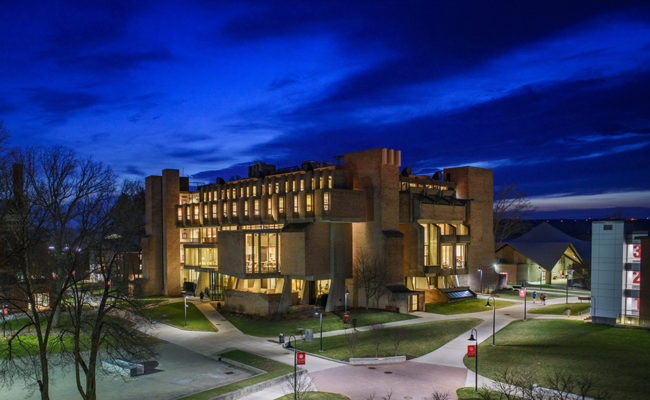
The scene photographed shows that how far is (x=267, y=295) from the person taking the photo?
5369cm

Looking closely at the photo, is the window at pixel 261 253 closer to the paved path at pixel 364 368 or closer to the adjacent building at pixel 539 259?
the paved path at pixel 364 368

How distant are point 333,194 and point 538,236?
175 feet

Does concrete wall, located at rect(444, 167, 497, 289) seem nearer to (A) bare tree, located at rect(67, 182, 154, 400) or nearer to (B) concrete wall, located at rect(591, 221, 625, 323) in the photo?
(B) concrete wall, located at rect(591, 221, 625, 323)

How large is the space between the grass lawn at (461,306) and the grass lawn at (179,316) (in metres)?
24.8

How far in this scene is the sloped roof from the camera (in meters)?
81.9

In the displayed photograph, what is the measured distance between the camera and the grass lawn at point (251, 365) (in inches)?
1088

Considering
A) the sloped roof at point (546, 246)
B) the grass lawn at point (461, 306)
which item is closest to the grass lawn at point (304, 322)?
the grass lawn at point (461, 306)

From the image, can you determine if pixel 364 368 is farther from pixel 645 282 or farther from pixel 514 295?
pixel 514 295

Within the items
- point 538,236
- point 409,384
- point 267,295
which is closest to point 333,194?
point 267,295

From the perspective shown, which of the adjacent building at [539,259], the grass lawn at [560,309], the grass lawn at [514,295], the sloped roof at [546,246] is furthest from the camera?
the sloped roof at [546,246]

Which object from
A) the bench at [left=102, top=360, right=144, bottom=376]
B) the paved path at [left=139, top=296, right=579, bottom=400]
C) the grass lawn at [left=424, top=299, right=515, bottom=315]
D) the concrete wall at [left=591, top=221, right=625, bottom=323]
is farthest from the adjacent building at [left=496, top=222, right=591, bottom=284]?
the bench at [left=102, top=360, right=144, bottom=376]

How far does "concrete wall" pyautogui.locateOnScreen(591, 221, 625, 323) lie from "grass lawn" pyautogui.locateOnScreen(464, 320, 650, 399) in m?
1.58

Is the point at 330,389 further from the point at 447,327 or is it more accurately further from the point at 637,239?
the point at 637,239

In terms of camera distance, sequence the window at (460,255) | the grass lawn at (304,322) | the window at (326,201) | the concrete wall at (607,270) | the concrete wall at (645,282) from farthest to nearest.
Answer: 1. the window at (460,255)
2. the window at (326,201)
3. the grass lawn at (304,322)
4. the concrete wall at (607,270)
5. the concrete wall at (645,282)
